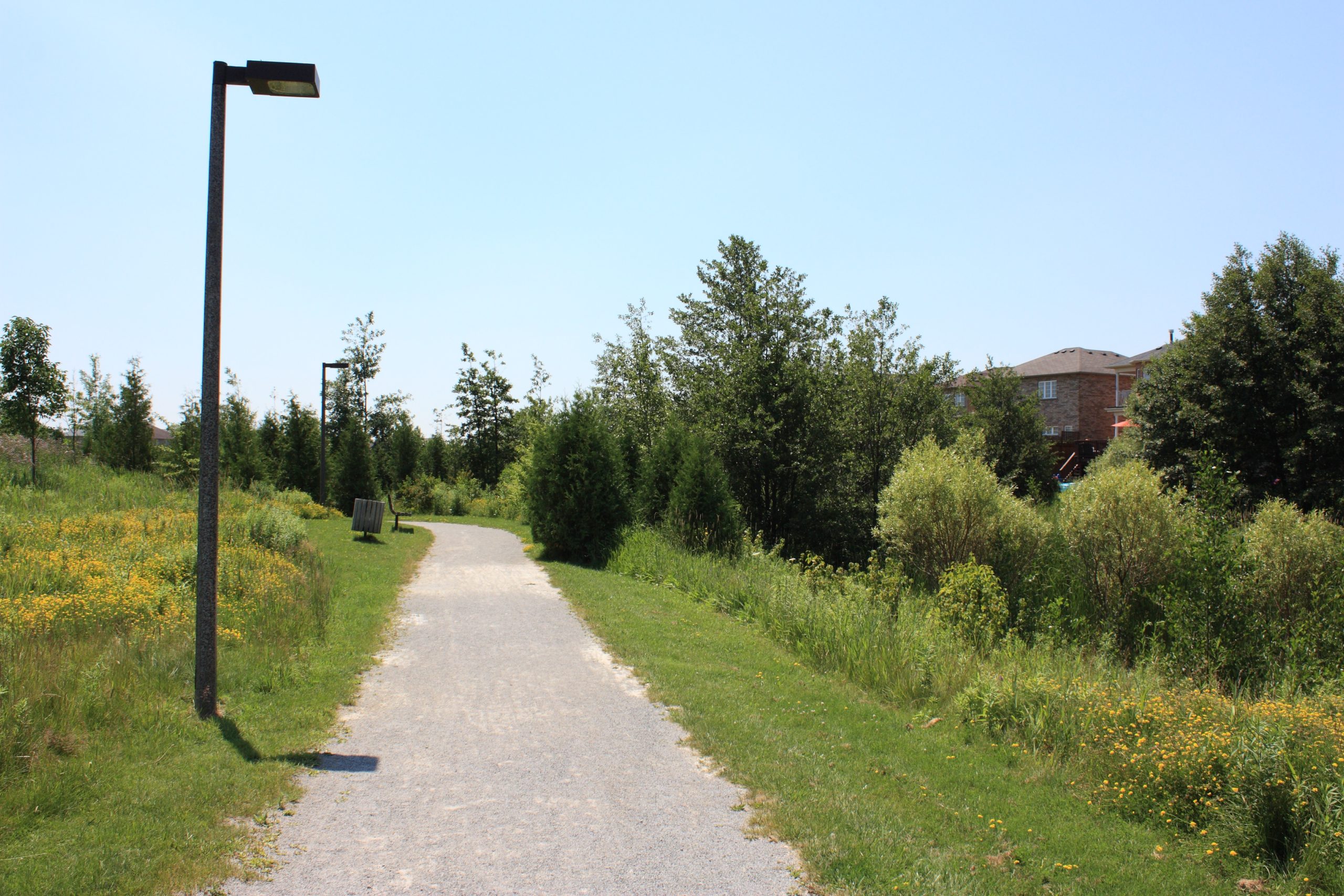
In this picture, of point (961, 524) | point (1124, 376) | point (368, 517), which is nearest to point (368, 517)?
point (368, 517)

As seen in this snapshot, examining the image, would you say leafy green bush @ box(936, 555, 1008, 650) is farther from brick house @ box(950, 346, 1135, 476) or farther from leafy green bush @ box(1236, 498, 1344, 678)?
brick house @ box(950, 346, 1135, 476)

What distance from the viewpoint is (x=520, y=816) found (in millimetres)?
4562

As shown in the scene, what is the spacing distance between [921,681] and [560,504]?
11.4 m

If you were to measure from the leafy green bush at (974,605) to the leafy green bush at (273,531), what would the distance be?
11090 millimetres

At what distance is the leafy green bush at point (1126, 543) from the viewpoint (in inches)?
529

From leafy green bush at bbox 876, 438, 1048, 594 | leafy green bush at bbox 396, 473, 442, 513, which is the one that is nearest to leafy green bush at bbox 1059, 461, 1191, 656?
leafy green bush at bbox 876, 438, 1048, 594

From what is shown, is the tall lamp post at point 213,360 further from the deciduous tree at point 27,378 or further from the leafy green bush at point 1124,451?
the leafy green bush at point 1124,451

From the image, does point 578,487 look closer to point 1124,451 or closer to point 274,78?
point 274,78

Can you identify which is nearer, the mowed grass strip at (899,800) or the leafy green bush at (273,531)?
the mowed grass strip at (899,800)

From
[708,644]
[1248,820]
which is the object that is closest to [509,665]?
[708,644]

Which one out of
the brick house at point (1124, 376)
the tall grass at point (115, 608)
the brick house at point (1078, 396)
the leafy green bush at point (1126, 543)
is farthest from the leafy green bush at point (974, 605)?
the brick house at point (1078, 396)

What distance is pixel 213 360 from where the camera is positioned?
19.7 feet

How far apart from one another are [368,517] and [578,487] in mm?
5703

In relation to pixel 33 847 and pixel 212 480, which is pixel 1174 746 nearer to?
pixel 33 847
